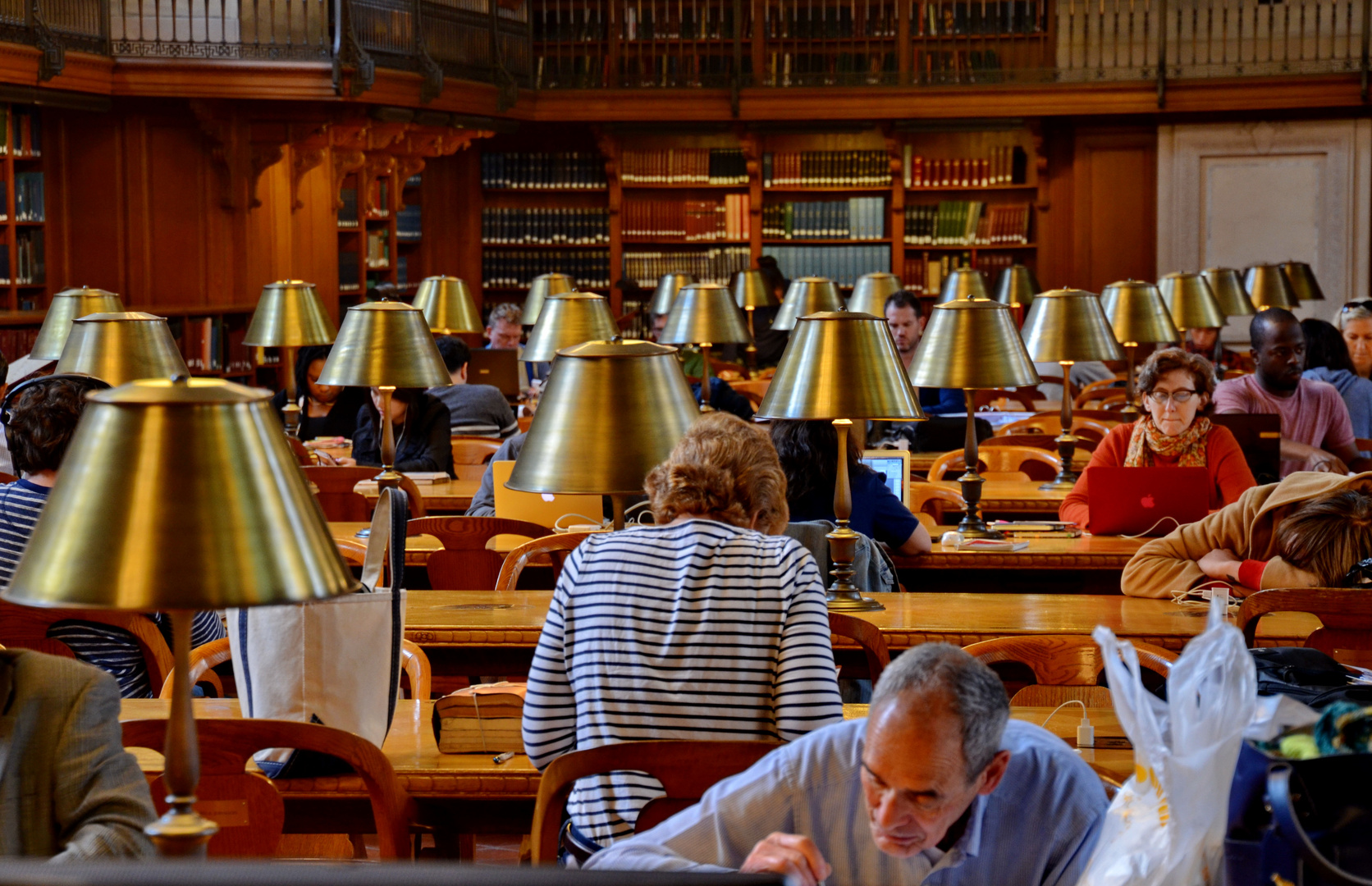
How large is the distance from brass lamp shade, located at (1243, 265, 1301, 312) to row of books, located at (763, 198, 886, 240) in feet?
11.7

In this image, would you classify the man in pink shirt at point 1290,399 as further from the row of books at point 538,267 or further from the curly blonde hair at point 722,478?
the row of books at point 538,267

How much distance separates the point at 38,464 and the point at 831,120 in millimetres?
9794

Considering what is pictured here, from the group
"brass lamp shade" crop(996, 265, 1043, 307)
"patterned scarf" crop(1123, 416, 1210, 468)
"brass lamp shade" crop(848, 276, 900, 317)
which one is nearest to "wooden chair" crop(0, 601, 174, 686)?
"patterned scarf" crop(1123, 416, 1210, 468)

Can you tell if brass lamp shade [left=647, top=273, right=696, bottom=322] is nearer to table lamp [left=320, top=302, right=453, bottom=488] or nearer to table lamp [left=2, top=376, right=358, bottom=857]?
table lamp [left=320, top=302, right=453, bottom=488]

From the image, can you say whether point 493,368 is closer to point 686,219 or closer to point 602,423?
point 686,219

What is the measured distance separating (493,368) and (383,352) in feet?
11.3

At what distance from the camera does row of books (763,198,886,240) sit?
1291cm

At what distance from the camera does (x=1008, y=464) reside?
→ 6.52 meters

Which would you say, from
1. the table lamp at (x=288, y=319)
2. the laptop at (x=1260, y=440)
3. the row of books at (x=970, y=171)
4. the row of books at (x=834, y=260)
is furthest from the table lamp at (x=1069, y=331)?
the row of books at (x=970, y=171)

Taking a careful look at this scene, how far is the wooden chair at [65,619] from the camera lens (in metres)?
3.35

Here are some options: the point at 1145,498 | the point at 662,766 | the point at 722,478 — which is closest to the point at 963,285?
the point at 1145,498

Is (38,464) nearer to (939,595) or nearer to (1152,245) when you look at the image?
(939,595)

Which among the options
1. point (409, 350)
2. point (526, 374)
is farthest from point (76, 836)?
point (526, 374)

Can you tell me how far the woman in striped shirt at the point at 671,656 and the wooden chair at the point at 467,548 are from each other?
1.92 m
